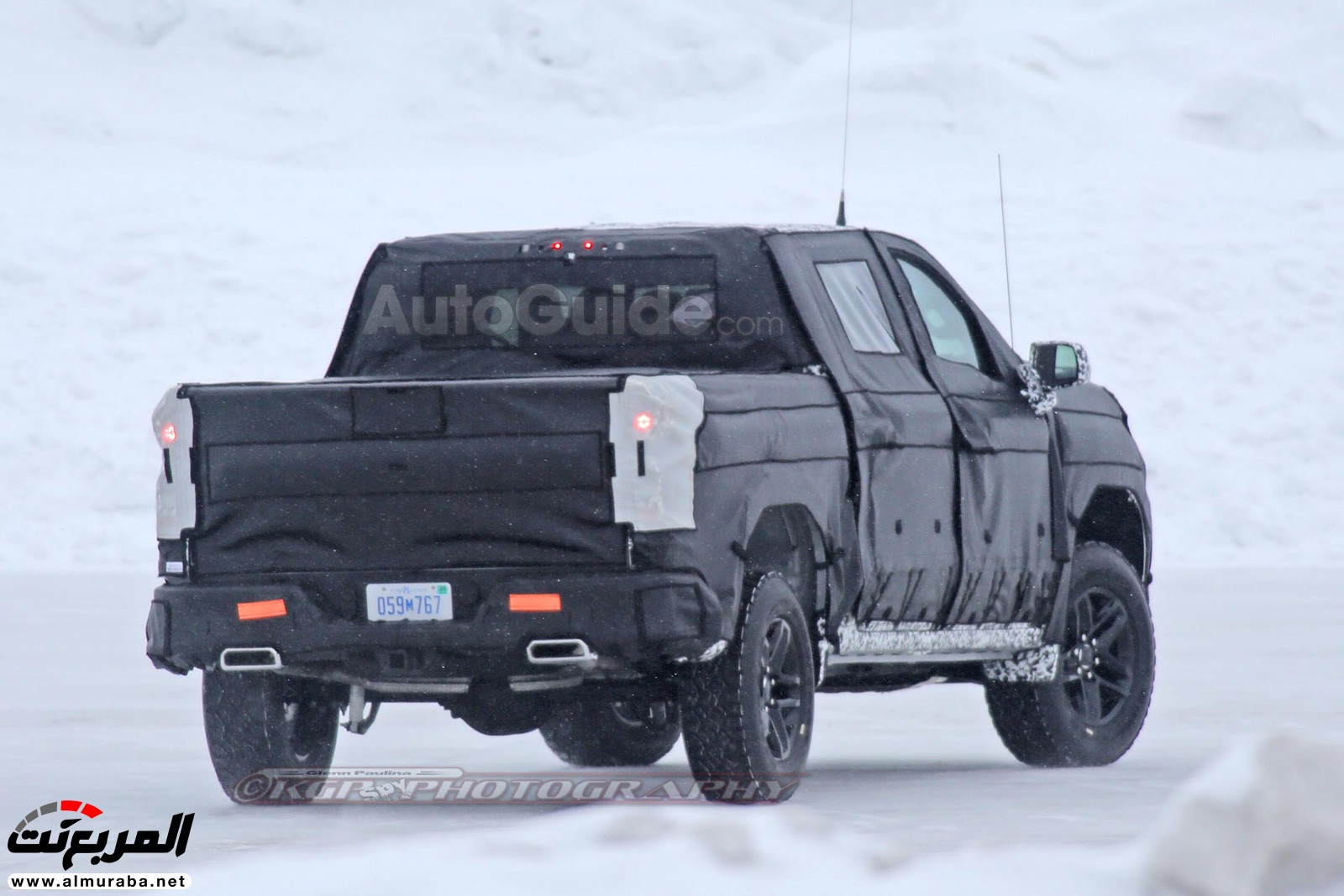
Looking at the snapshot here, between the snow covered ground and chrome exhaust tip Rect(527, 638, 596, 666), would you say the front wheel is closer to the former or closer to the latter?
the snow covered ground

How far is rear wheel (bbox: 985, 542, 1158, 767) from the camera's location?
414 inches

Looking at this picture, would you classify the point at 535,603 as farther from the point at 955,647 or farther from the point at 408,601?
the point at 955,647

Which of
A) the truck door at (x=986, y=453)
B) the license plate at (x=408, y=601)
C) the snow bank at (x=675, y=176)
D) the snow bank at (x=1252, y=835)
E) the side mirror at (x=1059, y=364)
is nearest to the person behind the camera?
the snow bank at (x=1252, y=835)

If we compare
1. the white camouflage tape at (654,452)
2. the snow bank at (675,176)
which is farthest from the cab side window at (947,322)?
the snow bank at (675,176)

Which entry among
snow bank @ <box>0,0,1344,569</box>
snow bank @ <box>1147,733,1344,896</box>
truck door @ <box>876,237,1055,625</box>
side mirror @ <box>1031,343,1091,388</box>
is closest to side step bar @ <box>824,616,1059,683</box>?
truck door @ <box>876,237,1055,625</box>

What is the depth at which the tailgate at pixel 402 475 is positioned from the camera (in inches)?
320

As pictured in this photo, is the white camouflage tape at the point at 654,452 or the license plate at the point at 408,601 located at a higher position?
the white camouflage tape at the point at 654,452

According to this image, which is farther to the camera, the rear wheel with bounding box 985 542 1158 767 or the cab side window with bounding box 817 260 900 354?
the rear wheel with bounding box 985 542 1158 767

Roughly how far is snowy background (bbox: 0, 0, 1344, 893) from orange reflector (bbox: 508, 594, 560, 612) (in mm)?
659

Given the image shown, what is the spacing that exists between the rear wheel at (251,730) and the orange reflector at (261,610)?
1.32ft

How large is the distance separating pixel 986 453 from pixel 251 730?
272 centimetres

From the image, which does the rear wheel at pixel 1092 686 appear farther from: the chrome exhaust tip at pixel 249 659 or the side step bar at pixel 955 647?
the chrome exhaust tip at pixel 249 659

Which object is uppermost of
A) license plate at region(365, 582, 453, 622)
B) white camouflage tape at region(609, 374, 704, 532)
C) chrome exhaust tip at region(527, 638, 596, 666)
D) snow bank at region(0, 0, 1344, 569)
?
white camouflage tape at region(609, 374, 704, 532)

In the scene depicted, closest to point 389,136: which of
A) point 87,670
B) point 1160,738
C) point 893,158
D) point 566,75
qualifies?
point 566,75
